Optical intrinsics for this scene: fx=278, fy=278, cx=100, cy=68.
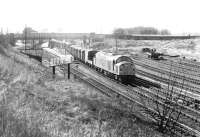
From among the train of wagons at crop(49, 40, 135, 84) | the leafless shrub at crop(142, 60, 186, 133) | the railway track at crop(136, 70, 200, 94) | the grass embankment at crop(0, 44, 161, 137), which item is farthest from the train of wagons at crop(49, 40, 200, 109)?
the grass embankment at crop(0, 44, 161, 137)

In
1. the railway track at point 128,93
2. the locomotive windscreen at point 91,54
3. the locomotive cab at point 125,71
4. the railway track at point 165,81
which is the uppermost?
the locomotive windscreen at point 91,54

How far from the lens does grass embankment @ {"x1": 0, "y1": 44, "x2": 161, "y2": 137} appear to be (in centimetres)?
1102

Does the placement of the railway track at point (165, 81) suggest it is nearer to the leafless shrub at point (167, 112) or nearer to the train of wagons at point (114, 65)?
the leafless shrub at point (167, 112)

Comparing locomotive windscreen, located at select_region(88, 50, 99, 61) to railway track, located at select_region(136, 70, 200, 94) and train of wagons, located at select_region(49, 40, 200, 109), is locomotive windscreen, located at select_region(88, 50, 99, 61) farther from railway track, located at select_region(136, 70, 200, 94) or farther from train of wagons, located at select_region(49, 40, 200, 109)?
railway track, located at select_region(136, 70, 200, 94)

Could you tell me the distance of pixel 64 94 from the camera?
22156 millimetres

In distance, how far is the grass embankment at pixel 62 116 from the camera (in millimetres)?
11024

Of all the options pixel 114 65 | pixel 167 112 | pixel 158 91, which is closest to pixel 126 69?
pixel 114 65

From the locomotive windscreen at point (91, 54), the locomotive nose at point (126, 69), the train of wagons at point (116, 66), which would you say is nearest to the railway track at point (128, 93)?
the train of wagons at point (116, 66)

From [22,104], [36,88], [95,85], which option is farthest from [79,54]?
[22,104]

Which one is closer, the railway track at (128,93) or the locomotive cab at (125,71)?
the railway track at (128,93)

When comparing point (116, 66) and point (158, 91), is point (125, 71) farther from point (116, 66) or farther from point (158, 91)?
point (158, 91)

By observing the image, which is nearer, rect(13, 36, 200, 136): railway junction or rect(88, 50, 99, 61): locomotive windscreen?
rect(13, 36, 200, 136): railway junction

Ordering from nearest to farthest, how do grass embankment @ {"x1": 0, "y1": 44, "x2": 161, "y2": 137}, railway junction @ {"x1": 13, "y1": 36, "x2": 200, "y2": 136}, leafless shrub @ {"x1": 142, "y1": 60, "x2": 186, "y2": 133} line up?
grass embankment @ {"x1": 0, "y1": 44, "x2": 161, "y2": 137} < leafless shrub @ {"x1": 142, "y1": 60, "x2": 186, "y2": 133} < railway junction @ {"x1": 13, "y1": 36, "x2": 200, "y2": 136}

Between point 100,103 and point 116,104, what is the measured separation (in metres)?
1.18
